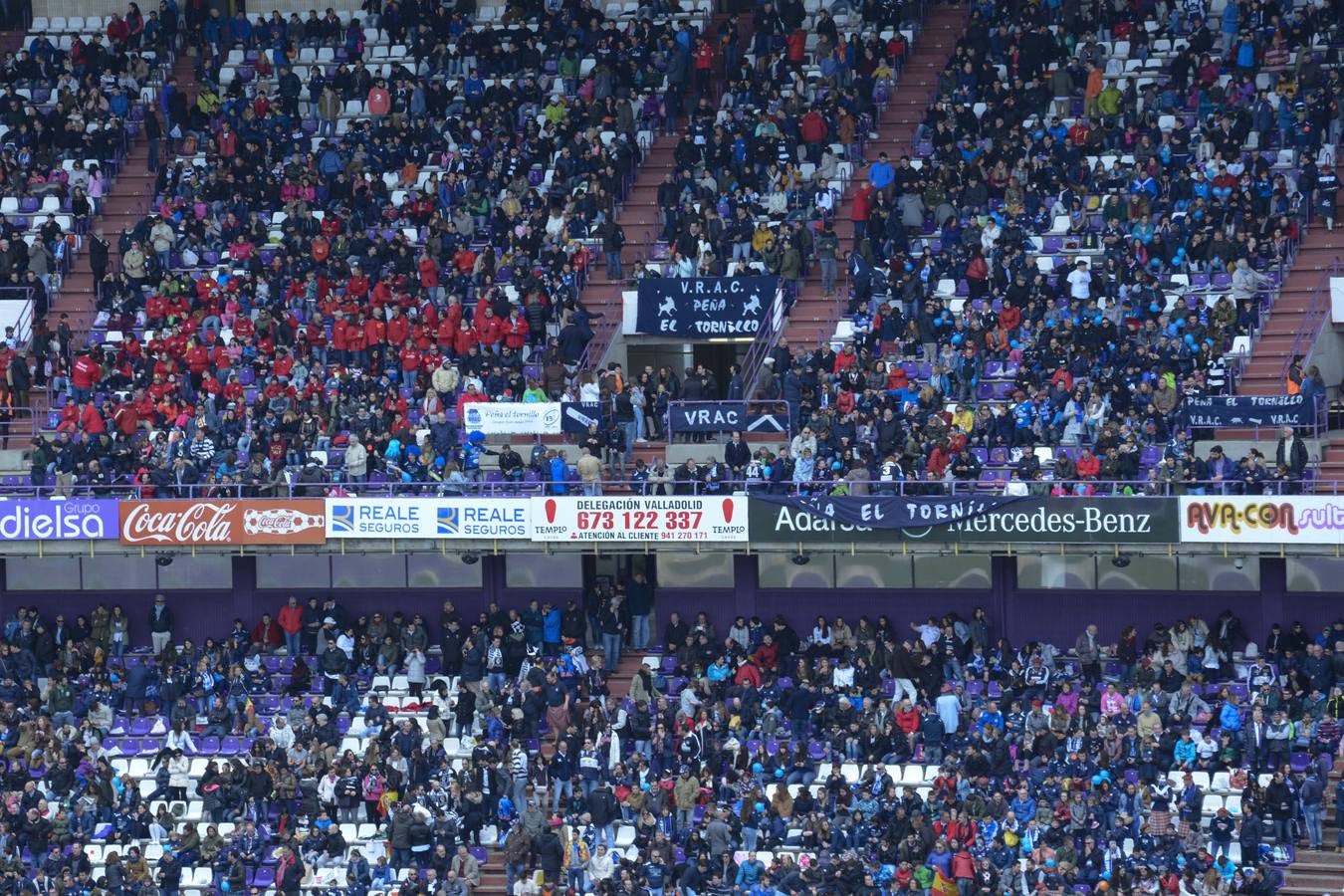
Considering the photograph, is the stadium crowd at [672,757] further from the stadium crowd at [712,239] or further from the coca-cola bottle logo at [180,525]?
the stadium crowd at [712,239]

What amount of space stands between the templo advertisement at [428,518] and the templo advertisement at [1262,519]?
390 inches

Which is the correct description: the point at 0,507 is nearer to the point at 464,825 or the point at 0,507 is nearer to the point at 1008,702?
the point at 464,825

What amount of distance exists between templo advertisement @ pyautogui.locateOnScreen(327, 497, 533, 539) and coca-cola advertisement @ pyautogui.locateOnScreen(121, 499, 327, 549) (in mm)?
321

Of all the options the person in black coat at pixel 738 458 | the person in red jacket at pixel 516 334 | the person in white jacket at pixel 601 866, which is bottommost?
the person in white jacket at pixel 601 866

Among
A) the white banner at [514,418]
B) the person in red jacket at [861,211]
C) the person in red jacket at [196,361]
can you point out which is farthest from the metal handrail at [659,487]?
the person in red jacket at [861,211]

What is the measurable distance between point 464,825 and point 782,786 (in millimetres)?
4514

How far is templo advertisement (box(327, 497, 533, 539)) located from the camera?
130 feet

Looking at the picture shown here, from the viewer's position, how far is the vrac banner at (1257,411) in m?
38.4

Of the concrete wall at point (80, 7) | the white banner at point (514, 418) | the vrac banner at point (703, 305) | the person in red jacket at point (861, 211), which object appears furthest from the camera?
the concrete wall at point (80, 7)

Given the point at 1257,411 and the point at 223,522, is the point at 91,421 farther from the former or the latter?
the point at 1257,411

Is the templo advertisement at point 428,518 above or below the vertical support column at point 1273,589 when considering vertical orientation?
above

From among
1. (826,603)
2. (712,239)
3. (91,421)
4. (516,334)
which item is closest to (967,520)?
(826,603)

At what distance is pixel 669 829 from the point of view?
36.5m

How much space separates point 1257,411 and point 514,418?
1151cm
